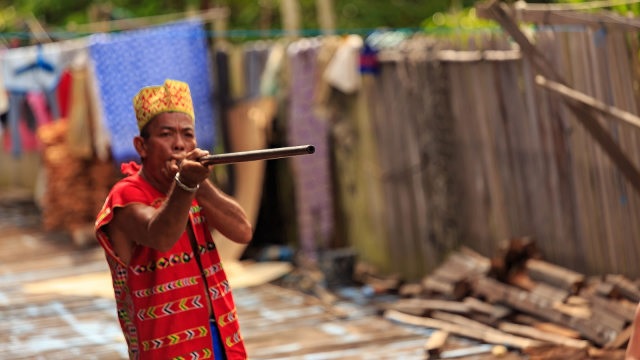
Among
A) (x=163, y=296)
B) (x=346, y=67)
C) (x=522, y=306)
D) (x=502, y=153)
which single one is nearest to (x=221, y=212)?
(x=163, y=296)

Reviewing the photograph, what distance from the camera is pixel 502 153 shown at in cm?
993

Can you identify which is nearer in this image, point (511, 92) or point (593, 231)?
point (593, 231)

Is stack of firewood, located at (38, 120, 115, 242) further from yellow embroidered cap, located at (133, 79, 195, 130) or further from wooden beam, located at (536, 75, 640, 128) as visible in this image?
yellow embroidered cap, located at (133, 79, 195, 130)

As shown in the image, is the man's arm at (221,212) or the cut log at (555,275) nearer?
the man's arm at (221,212)

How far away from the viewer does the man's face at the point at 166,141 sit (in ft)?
15.7

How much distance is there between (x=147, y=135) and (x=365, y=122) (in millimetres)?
6936

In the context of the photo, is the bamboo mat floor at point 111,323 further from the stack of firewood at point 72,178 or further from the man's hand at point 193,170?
the man's hand at point 193,170

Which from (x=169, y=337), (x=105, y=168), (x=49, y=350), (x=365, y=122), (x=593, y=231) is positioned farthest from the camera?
(x=105, y=168)

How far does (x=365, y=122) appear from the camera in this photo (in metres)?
11.7

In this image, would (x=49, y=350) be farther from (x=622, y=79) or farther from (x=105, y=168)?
(x=105, y=168)

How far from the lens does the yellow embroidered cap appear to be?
482cm

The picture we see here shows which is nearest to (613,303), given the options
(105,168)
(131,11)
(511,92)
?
(511,92)

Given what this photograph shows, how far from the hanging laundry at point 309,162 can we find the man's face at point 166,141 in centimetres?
704

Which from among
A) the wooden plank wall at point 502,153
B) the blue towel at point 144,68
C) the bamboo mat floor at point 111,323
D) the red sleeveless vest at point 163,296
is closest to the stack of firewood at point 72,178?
the bamboo mat floor at point 111,323
